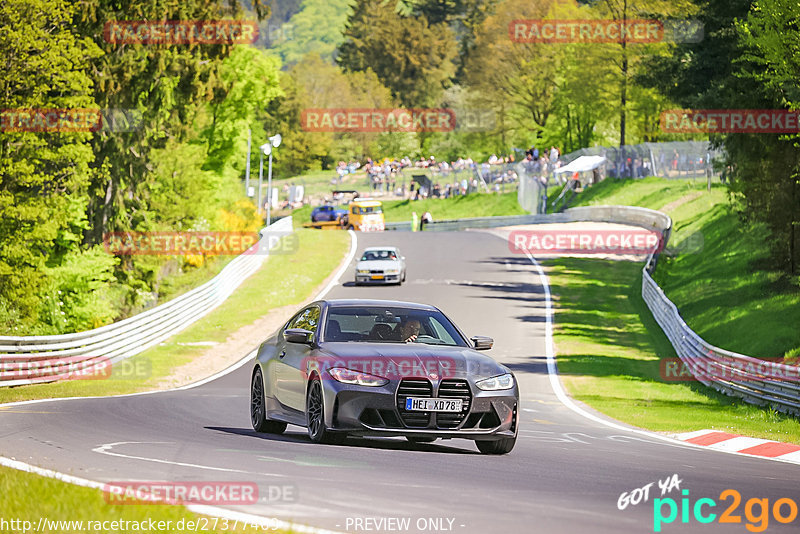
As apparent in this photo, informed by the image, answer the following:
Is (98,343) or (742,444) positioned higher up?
(742,444)

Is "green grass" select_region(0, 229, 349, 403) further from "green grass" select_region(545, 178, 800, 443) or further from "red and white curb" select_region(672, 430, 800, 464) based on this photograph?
"red and white curb" select_region(672, 430, 800, 464)

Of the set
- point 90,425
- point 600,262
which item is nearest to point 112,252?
point 600,262

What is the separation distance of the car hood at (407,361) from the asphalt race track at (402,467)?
0.80m

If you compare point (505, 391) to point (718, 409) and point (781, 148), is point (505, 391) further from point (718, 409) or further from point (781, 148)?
point (781, 148)

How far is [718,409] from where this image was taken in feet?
78.0

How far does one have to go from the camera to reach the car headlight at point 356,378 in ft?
39.8

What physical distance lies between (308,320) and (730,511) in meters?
6.18

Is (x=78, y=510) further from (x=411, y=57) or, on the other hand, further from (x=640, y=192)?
(x=411, y=57)

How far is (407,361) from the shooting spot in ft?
40.3

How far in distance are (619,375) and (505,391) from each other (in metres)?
18.8

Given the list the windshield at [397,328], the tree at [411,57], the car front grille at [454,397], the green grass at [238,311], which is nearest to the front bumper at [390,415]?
the car front grille at [454,397]

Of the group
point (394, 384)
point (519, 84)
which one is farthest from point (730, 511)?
point (519, 84)

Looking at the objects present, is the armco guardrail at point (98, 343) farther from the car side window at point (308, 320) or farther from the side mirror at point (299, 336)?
the side mirror at point (299, 336)

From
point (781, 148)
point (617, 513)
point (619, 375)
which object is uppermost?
point (781, 148)
